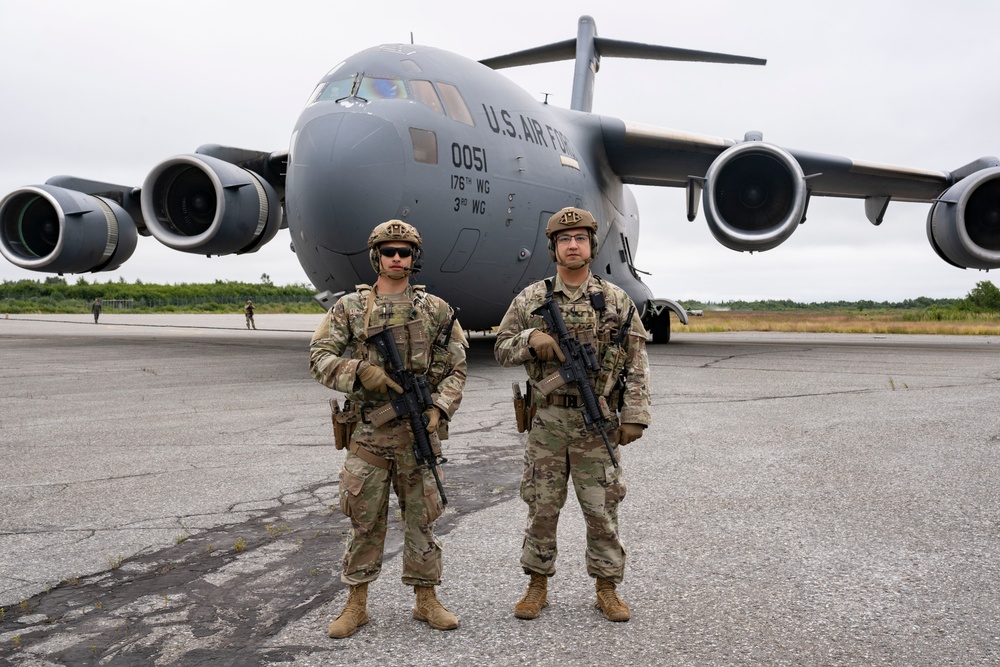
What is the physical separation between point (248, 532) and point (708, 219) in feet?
34.0

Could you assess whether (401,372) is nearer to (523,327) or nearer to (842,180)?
(523,327)

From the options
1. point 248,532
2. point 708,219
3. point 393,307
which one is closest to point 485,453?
point 248,532

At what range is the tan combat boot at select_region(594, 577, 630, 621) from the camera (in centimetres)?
304

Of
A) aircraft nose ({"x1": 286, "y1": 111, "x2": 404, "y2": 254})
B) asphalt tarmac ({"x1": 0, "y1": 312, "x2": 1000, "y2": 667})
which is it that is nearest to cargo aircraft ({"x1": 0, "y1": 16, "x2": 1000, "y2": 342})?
aircraft nose ({"x1": 286, "y1": 111, "x2": 404, "y2": 254})

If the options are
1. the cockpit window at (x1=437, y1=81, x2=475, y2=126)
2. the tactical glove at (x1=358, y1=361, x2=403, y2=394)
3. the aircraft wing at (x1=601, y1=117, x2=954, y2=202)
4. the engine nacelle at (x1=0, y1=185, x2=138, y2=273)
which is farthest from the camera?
the engine nacelle at (x1=0, y1=185, x2=138, y2=273)

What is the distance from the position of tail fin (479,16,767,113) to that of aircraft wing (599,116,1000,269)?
3.25 m

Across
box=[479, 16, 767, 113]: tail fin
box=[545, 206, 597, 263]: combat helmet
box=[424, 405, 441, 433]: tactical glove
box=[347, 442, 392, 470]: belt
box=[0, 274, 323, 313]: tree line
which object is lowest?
box=[0, 274, 323, 313]: tree line

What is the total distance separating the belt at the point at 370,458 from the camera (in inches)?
126

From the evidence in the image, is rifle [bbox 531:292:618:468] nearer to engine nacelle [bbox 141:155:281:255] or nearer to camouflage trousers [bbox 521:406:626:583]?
camouflage trousers [bbox 521:406:626:583]

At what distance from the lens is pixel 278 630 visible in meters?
2.91

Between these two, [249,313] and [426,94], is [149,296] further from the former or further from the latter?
[426,94]

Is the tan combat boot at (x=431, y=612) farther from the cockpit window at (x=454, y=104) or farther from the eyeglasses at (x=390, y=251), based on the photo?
the cockpit window at (x=454, y=104)

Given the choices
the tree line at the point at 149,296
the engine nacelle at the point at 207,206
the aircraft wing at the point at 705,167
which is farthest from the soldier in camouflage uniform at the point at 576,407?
the tree line at the point at 149,296

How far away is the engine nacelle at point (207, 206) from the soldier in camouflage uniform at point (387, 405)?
1034cm
